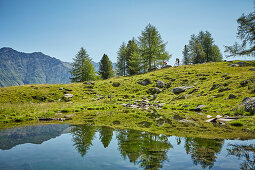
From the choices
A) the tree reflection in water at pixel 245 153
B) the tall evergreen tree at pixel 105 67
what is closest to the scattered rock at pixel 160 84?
the tree reflection in water at pixel 245 153

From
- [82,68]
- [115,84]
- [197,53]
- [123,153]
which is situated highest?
[197,53]

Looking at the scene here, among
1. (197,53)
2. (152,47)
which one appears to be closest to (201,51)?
(197,53)

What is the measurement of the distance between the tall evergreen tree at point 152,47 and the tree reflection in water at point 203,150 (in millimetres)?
44420

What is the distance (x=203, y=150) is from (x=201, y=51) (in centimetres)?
5988

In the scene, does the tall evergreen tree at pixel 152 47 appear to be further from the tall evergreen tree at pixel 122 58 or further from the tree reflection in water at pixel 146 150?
the tree reflection in water at pixel 146 150

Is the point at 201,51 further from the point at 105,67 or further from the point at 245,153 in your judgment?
the point at 245,153

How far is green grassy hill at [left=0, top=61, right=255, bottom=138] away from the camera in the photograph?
32.2 feet

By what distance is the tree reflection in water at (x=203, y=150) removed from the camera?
14.8 feet

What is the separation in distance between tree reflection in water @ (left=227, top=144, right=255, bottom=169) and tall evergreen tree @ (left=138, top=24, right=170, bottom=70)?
45.1 m

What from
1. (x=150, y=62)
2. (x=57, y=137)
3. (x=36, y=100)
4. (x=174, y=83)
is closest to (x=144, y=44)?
(x=150, y=62)

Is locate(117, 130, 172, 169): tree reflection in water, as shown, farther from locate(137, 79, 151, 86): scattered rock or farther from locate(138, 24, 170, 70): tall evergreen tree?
locate(138, 24, 170, 70): tall evergreen tree

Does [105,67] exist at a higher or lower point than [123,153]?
higher

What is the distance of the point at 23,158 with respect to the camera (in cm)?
478

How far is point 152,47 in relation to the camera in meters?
48.7
